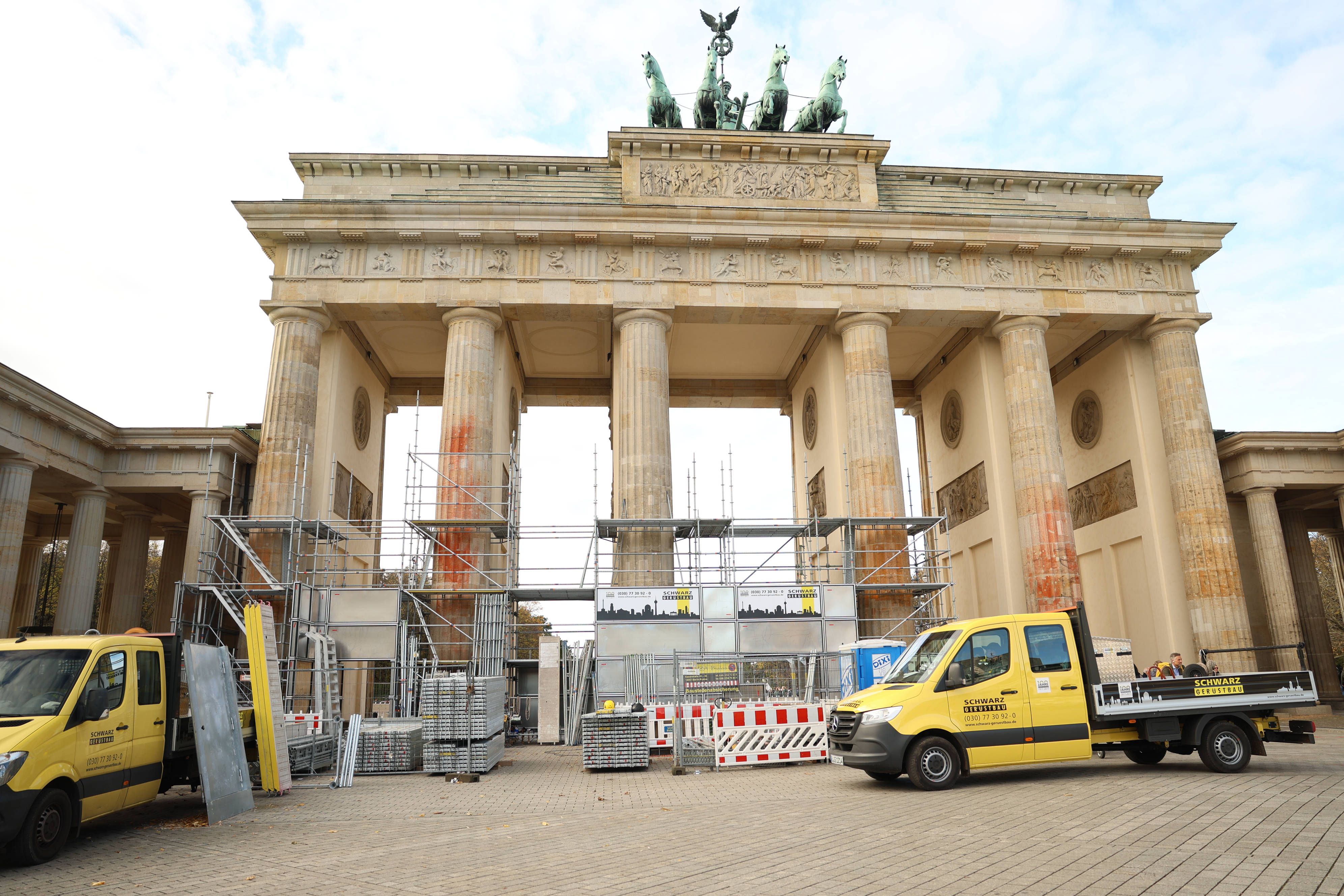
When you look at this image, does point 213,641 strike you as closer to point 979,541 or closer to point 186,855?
point 186,855

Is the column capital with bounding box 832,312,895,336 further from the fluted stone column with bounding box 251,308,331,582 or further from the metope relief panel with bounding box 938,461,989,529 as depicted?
the fluted stone column with bounding box 251,308,331,582

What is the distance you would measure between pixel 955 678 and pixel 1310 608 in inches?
967

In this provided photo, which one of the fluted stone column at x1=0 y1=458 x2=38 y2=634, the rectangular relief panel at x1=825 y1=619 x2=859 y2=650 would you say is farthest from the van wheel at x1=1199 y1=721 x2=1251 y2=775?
the fluted stone column at x1=0 y1=458 x2=38 y2=634

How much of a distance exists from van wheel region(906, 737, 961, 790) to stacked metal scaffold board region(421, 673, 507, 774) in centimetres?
636

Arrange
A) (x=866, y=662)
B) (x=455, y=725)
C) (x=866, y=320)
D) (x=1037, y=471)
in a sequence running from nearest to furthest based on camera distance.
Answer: (x=455, y=725) < (x=866, y=662) < (x=1037, y=471) < (x=866, y=320)

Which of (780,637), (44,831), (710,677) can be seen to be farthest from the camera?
(780,637)

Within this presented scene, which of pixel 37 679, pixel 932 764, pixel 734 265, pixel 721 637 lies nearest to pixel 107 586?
pixel 721 637

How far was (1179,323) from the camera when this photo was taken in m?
24.5

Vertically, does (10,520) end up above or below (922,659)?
above

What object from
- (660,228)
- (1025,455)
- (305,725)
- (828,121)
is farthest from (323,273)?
(1025,455)

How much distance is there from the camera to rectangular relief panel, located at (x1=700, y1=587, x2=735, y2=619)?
62.0 ft

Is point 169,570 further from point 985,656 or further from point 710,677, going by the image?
point 985,656

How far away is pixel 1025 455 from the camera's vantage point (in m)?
23.4

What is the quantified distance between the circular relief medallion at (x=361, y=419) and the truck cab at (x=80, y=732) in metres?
17.3
